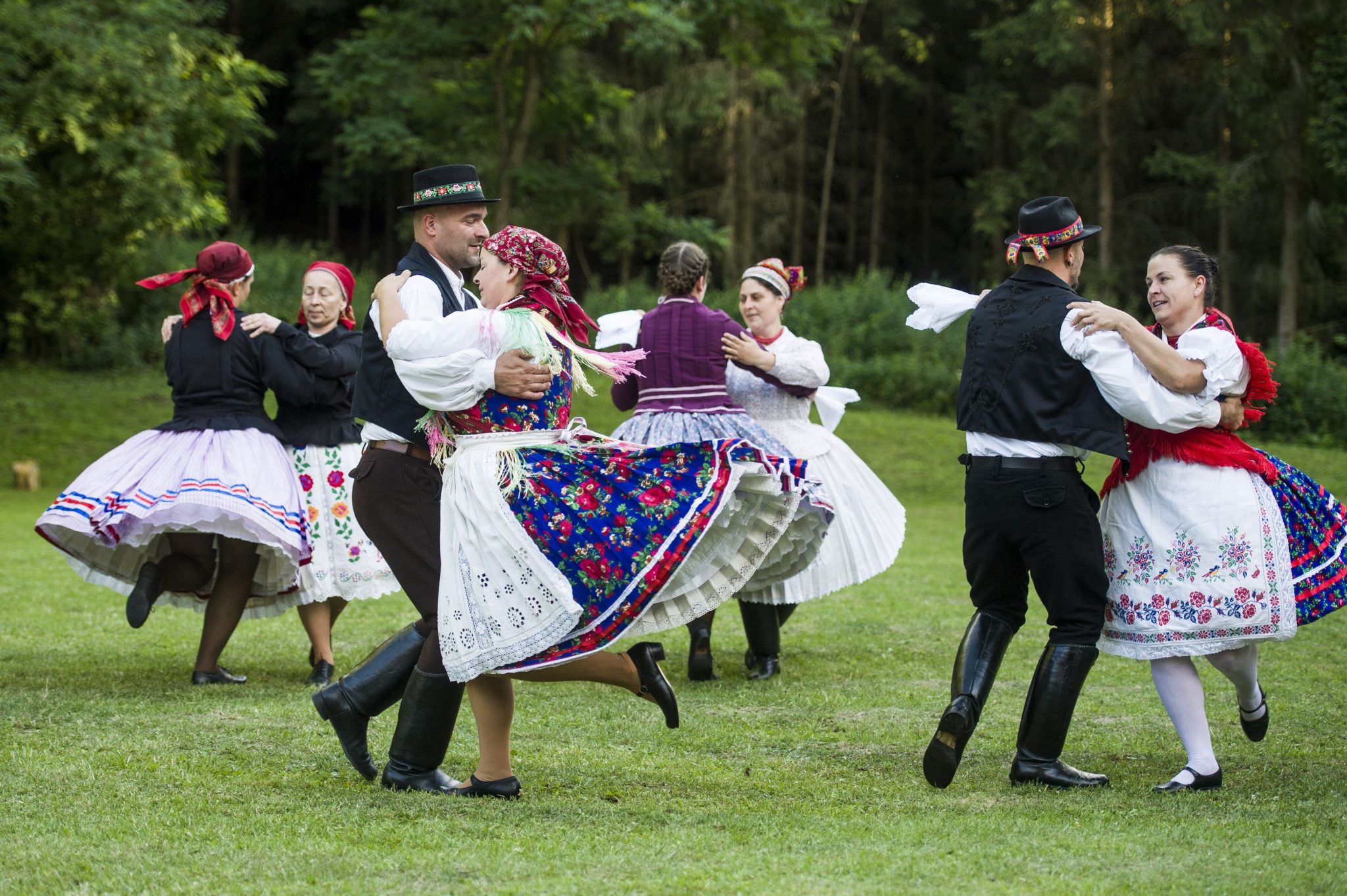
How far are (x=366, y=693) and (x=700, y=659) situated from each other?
2.35m

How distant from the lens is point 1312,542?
445 centimetres

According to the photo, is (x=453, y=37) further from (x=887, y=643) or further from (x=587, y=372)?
(x=887, y=643)

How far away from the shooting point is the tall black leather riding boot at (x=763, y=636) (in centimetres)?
642

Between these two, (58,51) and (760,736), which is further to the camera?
(58,51)

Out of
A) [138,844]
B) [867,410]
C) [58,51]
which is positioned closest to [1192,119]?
[867,410]

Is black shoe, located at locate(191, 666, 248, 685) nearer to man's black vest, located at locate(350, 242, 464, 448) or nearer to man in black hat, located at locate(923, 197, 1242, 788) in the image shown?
man's black vest, located at locate(350, 242, 464, 448)

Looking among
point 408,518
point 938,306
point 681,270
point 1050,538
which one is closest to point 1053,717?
point 1050,538

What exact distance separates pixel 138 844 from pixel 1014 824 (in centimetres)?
230

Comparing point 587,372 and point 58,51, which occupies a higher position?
point 58,51

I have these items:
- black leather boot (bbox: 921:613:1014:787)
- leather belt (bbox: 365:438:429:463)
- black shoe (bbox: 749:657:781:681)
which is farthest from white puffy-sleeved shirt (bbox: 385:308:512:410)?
black shoe (bbox: 749:657:781:681)

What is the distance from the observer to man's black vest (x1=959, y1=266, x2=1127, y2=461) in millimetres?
4160

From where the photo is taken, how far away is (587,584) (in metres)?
3.88

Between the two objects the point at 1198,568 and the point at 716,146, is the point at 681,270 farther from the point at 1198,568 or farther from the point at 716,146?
the point at 716,146

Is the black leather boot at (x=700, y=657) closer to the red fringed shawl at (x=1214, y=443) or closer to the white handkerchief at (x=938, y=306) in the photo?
the white handkerchief at (x=938, y=306)
